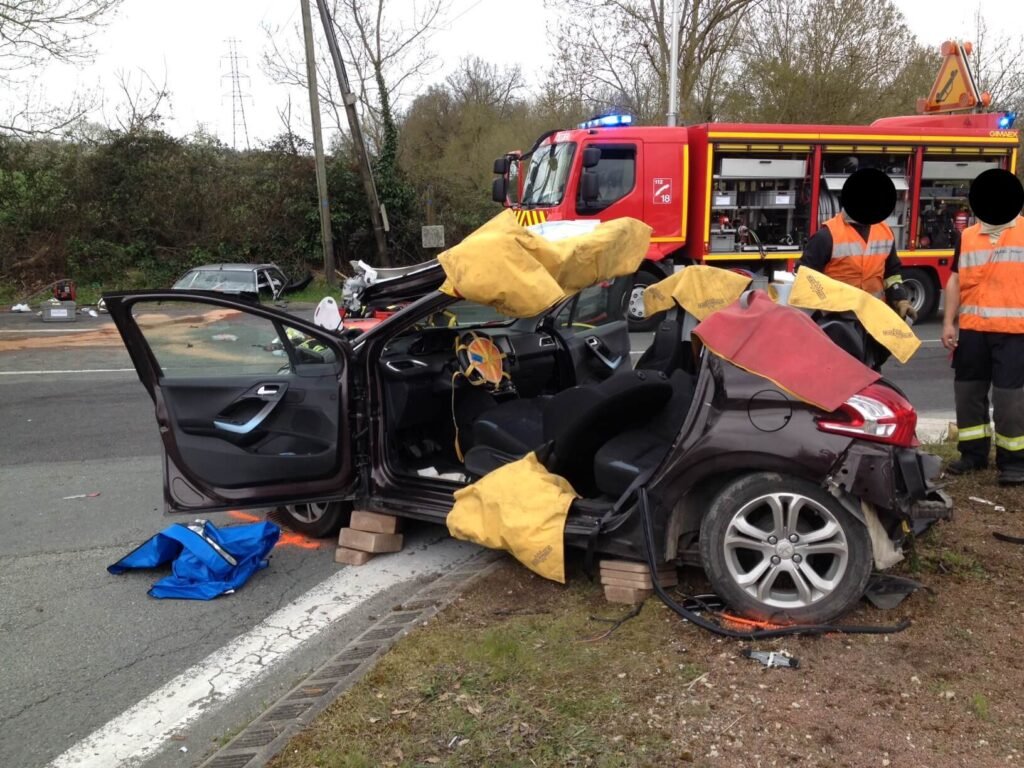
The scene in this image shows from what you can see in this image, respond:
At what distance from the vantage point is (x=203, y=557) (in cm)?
408

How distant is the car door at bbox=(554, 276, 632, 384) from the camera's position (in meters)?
5.42

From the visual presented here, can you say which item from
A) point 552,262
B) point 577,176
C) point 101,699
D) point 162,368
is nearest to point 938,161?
point 577,176

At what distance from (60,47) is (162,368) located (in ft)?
47.7

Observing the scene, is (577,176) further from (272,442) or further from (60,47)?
(60,47)

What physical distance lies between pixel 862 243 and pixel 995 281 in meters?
0.81

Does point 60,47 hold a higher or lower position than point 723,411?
higher

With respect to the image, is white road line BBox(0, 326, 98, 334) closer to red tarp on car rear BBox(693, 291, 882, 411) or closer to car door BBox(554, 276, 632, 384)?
car door BBox(554, 276, 632, 384)

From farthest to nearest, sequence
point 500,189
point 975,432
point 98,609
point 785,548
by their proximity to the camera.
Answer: point 500,189 → point 975,432 → point 98,609 → point 785,548

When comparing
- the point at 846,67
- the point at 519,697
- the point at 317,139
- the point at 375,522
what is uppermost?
the point at 846,67

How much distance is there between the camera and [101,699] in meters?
3.15

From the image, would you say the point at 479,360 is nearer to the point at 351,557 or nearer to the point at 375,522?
the point at 375,522

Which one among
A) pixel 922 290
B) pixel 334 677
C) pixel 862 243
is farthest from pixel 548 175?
pixel 334 677

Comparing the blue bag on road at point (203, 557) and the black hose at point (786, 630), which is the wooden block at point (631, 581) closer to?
the black hose at point (786, 630)

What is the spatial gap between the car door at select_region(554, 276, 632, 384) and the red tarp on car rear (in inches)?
74.0
